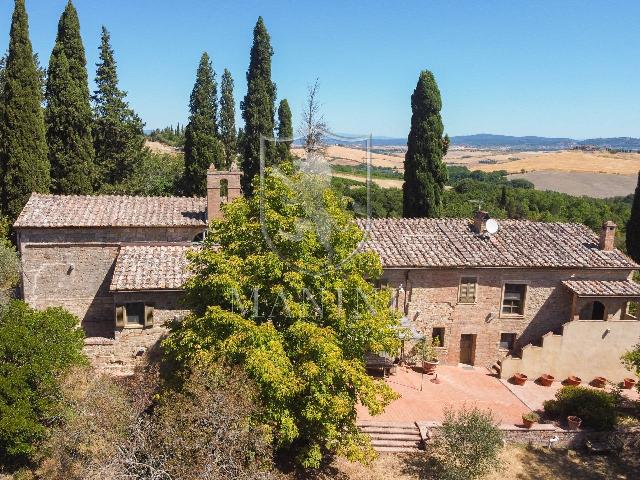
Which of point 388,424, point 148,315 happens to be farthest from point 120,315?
point 388,424

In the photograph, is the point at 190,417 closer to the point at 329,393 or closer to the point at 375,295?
the point at 329,393

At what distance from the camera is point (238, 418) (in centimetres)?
1345

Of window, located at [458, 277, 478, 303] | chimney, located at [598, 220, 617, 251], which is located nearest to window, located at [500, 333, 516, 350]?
window, located at [458, 277, 478, 303]

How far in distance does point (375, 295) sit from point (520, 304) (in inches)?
462

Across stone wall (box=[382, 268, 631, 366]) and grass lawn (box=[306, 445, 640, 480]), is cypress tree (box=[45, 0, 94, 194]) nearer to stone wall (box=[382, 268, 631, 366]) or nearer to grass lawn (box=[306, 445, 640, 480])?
stone wall (box=[382, 268, 631, 366])

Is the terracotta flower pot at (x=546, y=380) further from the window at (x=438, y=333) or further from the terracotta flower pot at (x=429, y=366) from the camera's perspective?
the terracotta flower pot at (x=429, y=366)

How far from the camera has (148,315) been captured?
20734 millimetres

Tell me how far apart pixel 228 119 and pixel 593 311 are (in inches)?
1889

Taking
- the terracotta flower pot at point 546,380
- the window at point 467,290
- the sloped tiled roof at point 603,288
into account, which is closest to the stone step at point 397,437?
the window at point 467,290

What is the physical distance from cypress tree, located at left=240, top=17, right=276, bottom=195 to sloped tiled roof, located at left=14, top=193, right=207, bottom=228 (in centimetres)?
1578

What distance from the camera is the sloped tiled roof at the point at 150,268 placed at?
20531 millimetres

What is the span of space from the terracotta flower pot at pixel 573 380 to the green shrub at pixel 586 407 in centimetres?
236

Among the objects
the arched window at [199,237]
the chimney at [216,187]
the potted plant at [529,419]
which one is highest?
the chimney at [216,187]

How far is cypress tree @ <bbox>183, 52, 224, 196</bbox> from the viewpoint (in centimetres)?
4172
